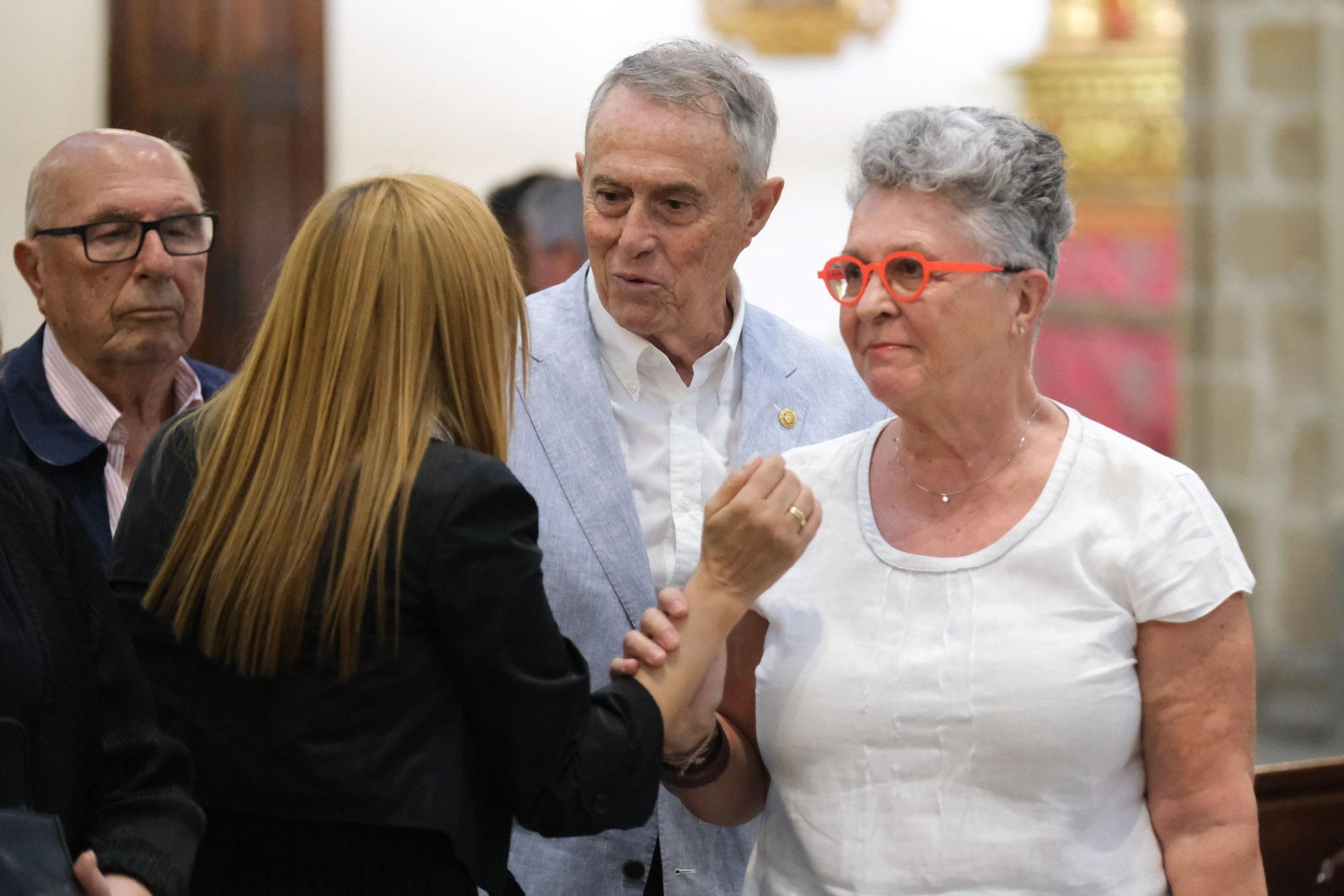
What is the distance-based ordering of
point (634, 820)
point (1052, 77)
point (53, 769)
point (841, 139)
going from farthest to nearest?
point (1052, 77)
point (841, 139)
point (634, 820)
point (53, 769)

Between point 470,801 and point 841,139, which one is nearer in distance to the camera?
point 470,801

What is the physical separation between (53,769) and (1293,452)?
4665 millimetres

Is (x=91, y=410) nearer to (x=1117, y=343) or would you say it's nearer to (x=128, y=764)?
(x=128, y=764)

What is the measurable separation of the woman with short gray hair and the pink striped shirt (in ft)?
3.70

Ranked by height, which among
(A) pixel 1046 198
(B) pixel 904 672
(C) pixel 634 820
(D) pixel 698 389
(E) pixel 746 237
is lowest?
(C) pixel 634 820

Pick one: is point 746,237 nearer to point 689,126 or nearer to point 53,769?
point 689,126

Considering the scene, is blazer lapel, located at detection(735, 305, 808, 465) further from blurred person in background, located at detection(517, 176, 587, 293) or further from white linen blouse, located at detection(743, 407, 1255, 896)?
blurred person in background, located at detection(517, 176, 587, 293)

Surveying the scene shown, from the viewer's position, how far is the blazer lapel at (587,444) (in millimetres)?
2471

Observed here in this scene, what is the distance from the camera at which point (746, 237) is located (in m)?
2.83

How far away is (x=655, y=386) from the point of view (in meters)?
2.71

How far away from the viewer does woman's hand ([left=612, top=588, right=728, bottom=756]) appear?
206 cm

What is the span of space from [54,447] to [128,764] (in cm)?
110

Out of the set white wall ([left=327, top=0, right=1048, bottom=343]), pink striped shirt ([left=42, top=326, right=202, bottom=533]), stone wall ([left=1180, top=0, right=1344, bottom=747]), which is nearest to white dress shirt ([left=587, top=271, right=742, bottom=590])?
pink striped shirt ([left=42, top=326, right=202, bottom=533])

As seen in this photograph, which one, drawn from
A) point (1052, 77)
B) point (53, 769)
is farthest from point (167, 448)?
point (1052, 77)
